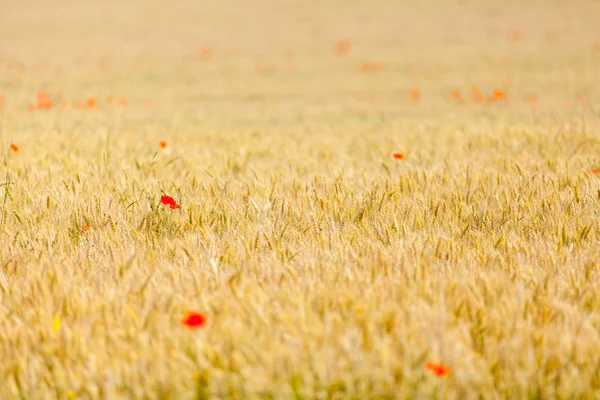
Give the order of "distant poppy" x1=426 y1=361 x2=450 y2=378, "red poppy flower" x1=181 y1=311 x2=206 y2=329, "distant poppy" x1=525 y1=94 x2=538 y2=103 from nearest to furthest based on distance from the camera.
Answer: "distant poppy" x1=426 y1=361 x2=450 y2=378, "red poppy flower" x1=181 y1=311 x2=206 y2=329, "distant poppy" x1=525 y1=94 x2=538 y2=103

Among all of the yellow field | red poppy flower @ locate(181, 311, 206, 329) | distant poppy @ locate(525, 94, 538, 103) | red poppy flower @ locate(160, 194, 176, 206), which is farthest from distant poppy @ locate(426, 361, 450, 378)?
distant poppy @ locate(525, 94, 538, 103)

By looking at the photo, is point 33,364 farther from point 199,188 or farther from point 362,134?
point 362,134

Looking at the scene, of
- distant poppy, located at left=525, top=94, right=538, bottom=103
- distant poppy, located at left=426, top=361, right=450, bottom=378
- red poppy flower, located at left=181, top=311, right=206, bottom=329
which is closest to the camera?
distant poppy, located at left=426, top=361, right=450, bottom=378

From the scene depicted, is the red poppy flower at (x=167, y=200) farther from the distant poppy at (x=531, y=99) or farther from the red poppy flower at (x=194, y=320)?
the distant poppy at (x=531, y=99)

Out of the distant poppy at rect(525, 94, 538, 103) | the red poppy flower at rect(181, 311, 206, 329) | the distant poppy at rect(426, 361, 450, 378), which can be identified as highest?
the red poppy flower at rect(181, 311, 206, 329)

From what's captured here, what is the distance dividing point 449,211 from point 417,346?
1459 millimetres

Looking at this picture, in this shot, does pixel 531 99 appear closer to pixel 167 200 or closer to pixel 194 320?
pixel 167 200

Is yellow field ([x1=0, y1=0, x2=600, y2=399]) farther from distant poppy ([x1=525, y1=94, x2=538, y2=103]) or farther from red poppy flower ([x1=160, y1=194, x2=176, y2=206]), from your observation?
distant poppy ([x1=525, y1=94, x2=538, y2=103])

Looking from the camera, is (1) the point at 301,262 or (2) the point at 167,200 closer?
(1) the point at 301,262

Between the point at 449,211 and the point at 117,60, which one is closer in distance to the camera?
the point at 449,211

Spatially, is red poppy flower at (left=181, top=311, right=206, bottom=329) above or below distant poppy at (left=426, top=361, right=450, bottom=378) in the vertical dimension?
above

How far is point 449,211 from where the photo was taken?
321 cm

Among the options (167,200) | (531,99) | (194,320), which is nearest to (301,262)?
(194,320)

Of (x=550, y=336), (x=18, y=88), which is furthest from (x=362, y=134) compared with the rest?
(x=18, y=88)
